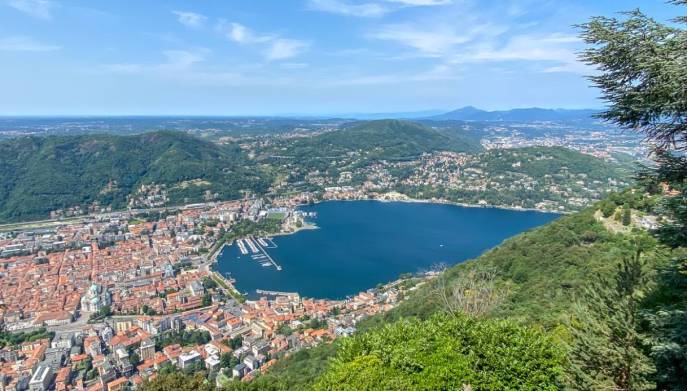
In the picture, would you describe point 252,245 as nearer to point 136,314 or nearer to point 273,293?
point 273,293

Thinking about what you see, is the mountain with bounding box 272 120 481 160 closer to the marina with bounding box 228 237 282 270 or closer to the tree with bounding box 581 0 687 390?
the marina with bounding box 228 237 282 270

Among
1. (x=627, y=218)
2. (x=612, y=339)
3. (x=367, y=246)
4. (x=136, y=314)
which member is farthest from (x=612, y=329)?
(x=367, y=246)

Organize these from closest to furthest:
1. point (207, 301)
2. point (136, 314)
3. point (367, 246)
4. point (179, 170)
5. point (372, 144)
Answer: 1. point (136, 314)
2. point (207, 301)
3. point (367, 246)
4. point (179, 170)
5. point (372, 144)

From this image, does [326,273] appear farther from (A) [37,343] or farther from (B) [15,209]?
(B) [15,209]

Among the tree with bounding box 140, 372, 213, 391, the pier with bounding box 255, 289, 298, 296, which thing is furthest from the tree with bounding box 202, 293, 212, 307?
the tree with bounding box 140, 372, 213, 391

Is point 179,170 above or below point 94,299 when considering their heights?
above

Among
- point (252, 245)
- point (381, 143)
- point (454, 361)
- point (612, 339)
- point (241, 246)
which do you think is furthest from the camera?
point (381, 143)

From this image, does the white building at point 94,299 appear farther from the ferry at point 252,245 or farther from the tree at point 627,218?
the tree at point 627,218

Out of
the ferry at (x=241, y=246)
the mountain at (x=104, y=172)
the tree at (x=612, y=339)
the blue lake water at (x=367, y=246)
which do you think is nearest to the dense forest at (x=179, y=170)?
the mountain at (x=104, y=172)
